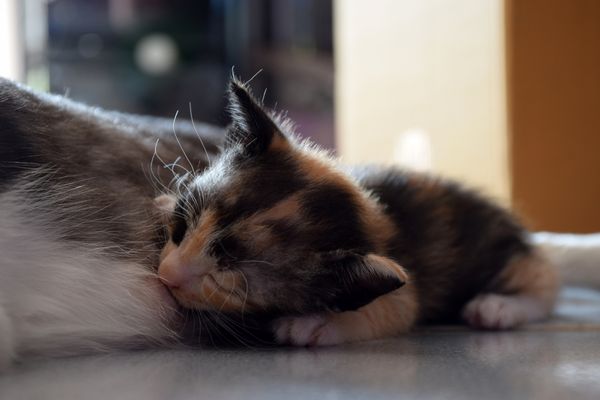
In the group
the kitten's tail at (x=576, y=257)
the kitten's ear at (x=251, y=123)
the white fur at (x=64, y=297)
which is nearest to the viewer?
the white fur at (x=64, y=297)

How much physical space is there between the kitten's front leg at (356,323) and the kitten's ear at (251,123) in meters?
0.28

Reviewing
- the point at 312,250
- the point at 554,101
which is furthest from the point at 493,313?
the point at 554,101

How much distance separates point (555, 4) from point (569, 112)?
0.95ft

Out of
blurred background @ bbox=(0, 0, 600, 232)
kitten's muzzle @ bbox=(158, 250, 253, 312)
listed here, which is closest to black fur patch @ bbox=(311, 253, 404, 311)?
kitten's muzzle @ bbox=(158, 250, 253, 312)

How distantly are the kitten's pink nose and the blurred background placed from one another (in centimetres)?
64

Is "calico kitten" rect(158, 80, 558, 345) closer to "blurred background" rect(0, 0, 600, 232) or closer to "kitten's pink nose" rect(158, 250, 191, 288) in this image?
"kitten's pink nose" rect(158, 250, 191, 288)

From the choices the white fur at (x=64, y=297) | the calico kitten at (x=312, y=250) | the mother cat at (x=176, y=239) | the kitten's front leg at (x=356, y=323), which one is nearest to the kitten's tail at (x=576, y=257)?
the calico kitten at (x=312, y=250)

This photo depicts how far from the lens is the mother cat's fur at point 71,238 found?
91 cm

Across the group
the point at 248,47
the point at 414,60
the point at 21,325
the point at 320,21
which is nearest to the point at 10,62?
the point at 248,47

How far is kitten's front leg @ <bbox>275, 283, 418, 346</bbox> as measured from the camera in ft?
3.44

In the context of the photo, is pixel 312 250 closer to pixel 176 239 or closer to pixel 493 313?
pixel 176 239

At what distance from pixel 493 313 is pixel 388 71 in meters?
1.39

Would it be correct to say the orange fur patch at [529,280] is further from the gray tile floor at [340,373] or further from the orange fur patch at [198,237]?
the orange fur patch at [198,237]

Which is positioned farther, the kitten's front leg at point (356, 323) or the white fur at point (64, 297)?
the kitten's front leg at point (356, 323)
